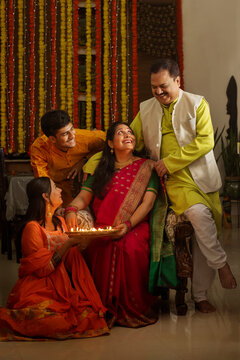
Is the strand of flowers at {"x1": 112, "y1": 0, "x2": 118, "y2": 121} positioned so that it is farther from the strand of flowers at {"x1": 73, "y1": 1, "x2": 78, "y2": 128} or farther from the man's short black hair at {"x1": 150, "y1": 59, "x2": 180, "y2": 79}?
the man's short black hair at {"x1": 150, "y1": 59, "x2": 180, "y2": 79}

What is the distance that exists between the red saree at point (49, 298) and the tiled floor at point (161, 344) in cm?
8

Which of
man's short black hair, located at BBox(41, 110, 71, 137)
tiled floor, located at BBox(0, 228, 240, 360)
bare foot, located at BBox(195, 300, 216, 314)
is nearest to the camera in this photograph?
tiled floor, located at BBox(0, 228, 240, 360)

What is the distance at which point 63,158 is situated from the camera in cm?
348

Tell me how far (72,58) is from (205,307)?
209 inches

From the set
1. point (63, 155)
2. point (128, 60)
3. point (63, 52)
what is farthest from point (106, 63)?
point (63, 155)

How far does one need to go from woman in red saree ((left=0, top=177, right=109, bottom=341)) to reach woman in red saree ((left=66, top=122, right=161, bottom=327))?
0.38 ft

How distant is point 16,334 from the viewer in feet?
8.59

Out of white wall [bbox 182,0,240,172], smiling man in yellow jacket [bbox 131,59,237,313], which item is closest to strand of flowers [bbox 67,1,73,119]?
white wall [bbox 182,0,240,172]

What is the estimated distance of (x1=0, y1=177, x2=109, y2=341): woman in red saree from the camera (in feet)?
8.54

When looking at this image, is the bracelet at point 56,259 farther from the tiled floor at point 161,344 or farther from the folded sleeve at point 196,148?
the folded sleeve at point 196,148

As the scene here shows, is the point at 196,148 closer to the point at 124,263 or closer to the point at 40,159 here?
the point at 124,263

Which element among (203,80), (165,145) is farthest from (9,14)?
(165,145)

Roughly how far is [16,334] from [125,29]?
5.90m

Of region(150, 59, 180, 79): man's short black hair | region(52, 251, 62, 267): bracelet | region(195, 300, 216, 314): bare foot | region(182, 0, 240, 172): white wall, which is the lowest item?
region(195, 300, 216, 314): bare foot
